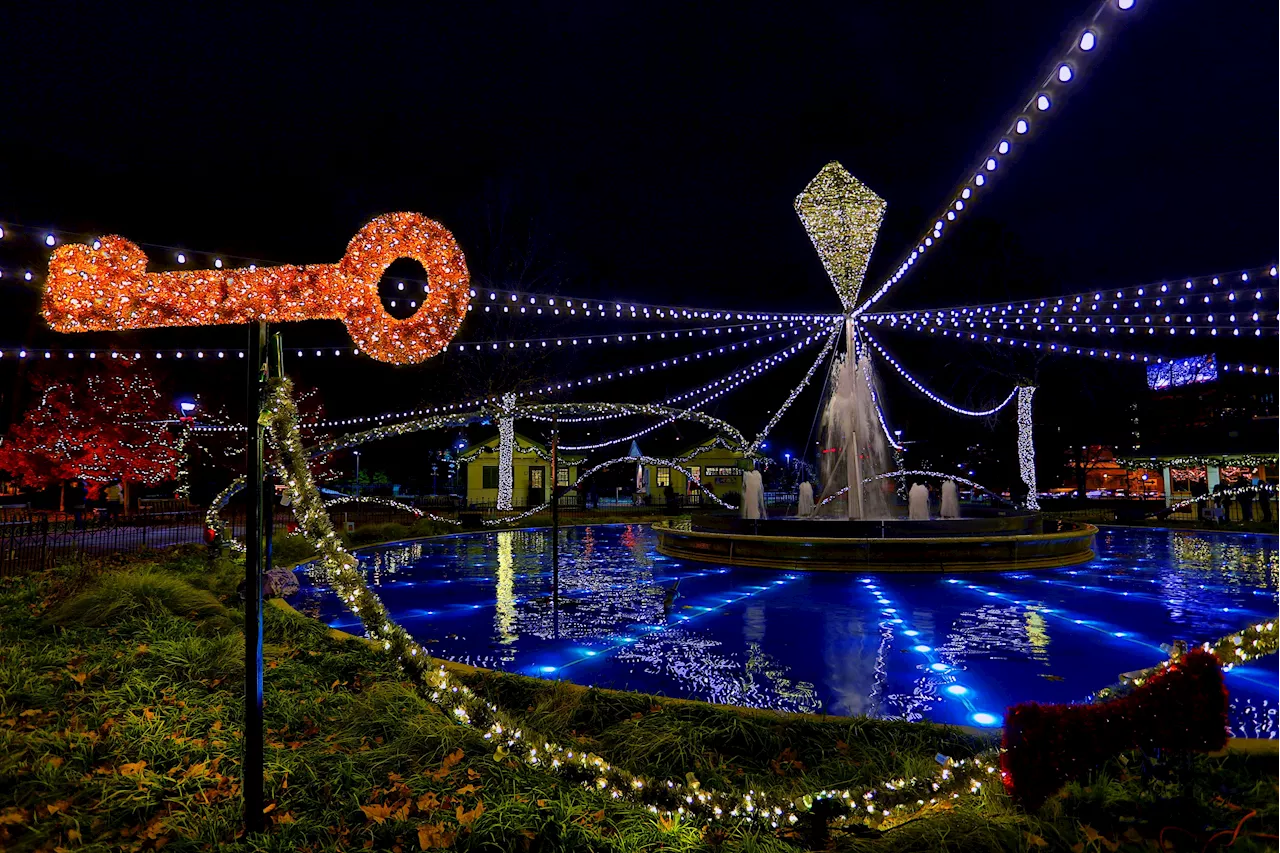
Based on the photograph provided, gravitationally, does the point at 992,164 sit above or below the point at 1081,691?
above

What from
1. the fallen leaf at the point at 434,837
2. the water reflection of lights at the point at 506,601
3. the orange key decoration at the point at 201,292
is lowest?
the water reflection of lights at the point at 506,601

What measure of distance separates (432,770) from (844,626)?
5.38m

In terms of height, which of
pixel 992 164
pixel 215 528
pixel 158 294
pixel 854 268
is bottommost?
pixel 215 528

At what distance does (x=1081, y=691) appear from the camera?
552 centimetres

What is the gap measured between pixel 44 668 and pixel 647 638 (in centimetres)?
520

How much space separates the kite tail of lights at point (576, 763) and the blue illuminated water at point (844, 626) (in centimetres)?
155

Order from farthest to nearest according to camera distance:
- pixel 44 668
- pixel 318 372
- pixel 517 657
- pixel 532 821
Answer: pixel 318 372 → pixel 517 657 → pixel 44 668 → pixel 532 821

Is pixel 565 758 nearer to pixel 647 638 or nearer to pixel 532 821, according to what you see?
pixel 532 821

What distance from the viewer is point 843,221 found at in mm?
16031

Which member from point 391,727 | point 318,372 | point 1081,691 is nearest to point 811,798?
point 391,727

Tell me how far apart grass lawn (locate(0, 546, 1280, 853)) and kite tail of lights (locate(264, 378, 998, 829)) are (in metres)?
0.07

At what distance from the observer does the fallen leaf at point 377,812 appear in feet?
11.0

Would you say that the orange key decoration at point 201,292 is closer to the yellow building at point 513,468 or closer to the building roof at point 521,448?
the yellow building at point 513,468

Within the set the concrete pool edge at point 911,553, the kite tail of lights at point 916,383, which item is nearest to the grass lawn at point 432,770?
the concrete pool edge at point 911,553
